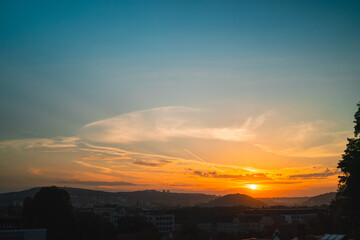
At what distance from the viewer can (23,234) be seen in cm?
6800

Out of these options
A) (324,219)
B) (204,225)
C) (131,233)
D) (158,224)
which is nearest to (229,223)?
Answer: (204,225)

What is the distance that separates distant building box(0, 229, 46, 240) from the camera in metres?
67.1

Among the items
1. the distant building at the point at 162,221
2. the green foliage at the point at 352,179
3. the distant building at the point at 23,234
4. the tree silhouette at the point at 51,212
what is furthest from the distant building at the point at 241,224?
the green foliage at the point at 352,179

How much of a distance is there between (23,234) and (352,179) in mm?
62881

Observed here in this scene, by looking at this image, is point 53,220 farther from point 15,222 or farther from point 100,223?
point 15,222

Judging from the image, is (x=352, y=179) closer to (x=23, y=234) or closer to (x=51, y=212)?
(x=23, y=234)

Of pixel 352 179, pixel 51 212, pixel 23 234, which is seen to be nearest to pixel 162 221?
pixel 51 212

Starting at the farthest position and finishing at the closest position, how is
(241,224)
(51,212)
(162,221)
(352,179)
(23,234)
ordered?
(241,224) → (162,221) → (51,212) → (23,234) → (352,179)

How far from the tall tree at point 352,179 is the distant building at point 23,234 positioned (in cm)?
5776

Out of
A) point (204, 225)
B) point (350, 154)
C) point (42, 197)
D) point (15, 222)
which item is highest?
point (350, 154)

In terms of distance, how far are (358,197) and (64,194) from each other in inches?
2764

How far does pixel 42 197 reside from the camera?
270ft

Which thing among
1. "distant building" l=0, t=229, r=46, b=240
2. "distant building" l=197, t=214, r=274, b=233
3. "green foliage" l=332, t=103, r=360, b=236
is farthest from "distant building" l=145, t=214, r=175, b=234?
"green foliage" l=332, t=103, r=360, b=236

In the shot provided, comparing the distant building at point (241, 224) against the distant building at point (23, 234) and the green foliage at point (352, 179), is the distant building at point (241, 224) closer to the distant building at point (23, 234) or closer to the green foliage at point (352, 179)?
the distant building at point (23, 234)
